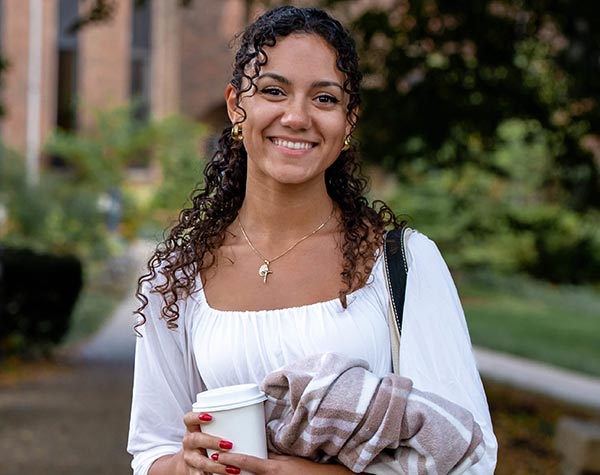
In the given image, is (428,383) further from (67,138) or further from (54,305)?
(67,138)

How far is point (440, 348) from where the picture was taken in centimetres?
207

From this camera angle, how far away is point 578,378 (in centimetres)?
1270

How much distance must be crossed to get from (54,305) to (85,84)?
17856 mm

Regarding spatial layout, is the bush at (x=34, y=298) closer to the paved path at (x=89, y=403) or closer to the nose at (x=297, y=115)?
the paved path at (x=89, y=403)

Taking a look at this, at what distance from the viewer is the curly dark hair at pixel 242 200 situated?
2211mm

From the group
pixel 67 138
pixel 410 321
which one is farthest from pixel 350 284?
pixel 67 138

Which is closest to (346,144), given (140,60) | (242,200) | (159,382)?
(242,200)

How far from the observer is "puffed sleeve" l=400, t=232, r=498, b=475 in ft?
6.70

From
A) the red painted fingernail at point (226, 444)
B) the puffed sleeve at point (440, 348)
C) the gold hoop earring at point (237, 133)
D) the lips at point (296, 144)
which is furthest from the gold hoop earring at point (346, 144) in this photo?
the red painted fingernail at point (226, 444)

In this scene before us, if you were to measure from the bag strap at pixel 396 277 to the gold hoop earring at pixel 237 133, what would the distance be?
41 centimetres

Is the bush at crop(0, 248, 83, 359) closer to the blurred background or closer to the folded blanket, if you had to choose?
the blurred background

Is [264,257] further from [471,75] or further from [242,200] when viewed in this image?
[471,75]

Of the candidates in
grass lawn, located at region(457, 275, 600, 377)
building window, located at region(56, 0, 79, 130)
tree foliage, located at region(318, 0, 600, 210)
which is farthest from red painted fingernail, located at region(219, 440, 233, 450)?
building window, located at region(56, 0, 79, 130)

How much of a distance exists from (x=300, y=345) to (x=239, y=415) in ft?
0.68
